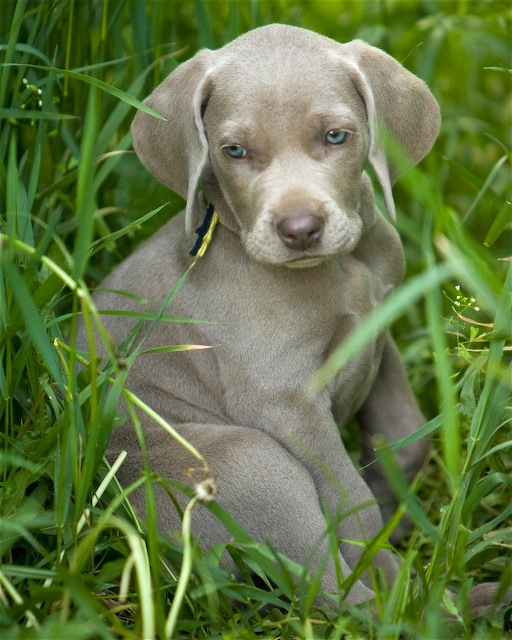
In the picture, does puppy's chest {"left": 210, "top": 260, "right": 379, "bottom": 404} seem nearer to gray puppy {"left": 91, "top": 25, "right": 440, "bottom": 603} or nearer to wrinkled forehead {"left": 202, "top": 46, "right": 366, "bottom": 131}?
gray puppy {"left": 91, "top": 25, "right": 440, "bottom": 603}

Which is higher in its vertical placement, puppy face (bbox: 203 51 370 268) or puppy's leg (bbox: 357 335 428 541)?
puppy face (bbox: 203 51 370 268)

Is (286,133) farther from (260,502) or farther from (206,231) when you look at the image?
(260,502)

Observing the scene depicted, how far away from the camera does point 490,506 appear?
371 centimetres

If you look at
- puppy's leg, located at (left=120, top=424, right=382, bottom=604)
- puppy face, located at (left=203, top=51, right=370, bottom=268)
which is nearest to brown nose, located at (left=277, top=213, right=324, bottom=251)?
puppy face, located at (left=203, top=51, right=370, bottom=268)

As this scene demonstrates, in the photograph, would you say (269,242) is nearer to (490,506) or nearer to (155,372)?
(155,372)

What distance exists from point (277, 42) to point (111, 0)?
1.30m

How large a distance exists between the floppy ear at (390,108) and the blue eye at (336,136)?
14 centimetres

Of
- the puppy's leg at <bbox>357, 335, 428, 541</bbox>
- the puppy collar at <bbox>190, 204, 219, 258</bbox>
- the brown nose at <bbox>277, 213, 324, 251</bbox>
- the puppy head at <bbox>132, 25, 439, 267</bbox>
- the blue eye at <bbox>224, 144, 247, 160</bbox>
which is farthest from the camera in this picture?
the puppy's leg at <bbox>357, 335, 428, 541</bbox>

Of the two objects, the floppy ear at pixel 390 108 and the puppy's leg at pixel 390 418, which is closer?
the floppy ear at pixel 390 108

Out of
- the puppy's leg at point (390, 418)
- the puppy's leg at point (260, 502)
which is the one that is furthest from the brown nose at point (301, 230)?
the puppy's leg at point (390, 418)

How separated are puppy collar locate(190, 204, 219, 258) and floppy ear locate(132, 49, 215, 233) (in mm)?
42

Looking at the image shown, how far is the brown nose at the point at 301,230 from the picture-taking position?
9.62 feet

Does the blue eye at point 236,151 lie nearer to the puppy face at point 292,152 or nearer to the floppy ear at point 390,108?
the puppy face at point 292,152

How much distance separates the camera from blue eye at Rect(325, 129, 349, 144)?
3127 mm
